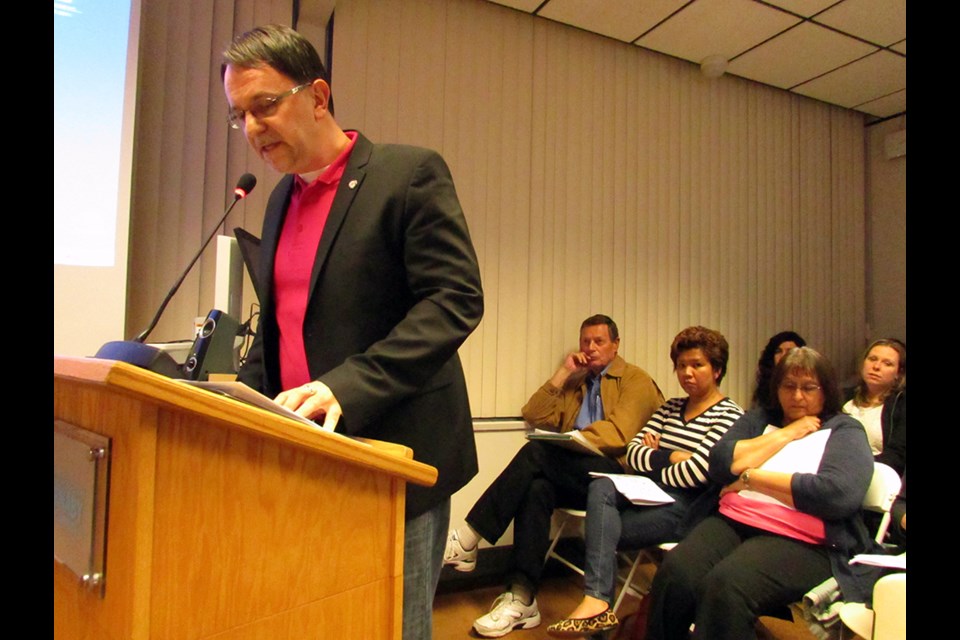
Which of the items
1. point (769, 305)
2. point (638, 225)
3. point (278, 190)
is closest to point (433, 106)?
point (638, 225)

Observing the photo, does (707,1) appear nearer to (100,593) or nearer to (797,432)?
(797,432)

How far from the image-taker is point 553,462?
2594mm

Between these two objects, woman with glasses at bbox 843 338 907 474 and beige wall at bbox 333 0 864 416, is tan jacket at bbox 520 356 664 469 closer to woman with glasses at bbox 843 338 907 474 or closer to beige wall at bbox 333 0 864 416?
beige wall at bbox 333 0 864 416

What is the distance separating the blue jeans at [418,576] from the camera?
0.87 m

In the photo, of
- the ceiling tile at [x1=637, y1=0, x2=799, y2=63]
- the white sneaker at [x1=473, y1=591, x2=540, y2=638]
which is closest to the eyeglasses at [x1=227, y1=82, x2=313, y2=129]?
the white sneaker at [x1=473, y1=591, x2=540, y2=638]

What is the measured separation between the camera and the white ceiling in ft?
9.85

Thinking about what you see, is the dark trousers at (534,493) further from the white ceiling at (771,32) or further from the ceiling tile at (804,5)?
the ceiling tile at (804,5)

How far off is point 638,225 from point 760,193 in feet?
3.39

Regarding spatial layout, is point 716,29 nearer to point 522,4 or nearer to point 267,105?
point 522,4

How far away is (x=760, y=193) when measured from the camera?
12.7 feet

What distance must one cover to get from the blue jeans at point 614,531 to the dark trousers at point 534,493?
0.29 meters

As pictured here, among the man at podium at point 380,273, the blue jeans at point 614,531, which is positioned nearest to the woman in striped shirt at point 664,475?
the blue jeans at point 614,531

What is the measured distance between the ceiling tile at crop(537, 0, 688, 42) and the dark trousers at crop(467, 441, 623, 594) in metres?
2.17

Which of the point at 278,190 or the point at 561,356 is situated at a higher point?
the point at 278,190
